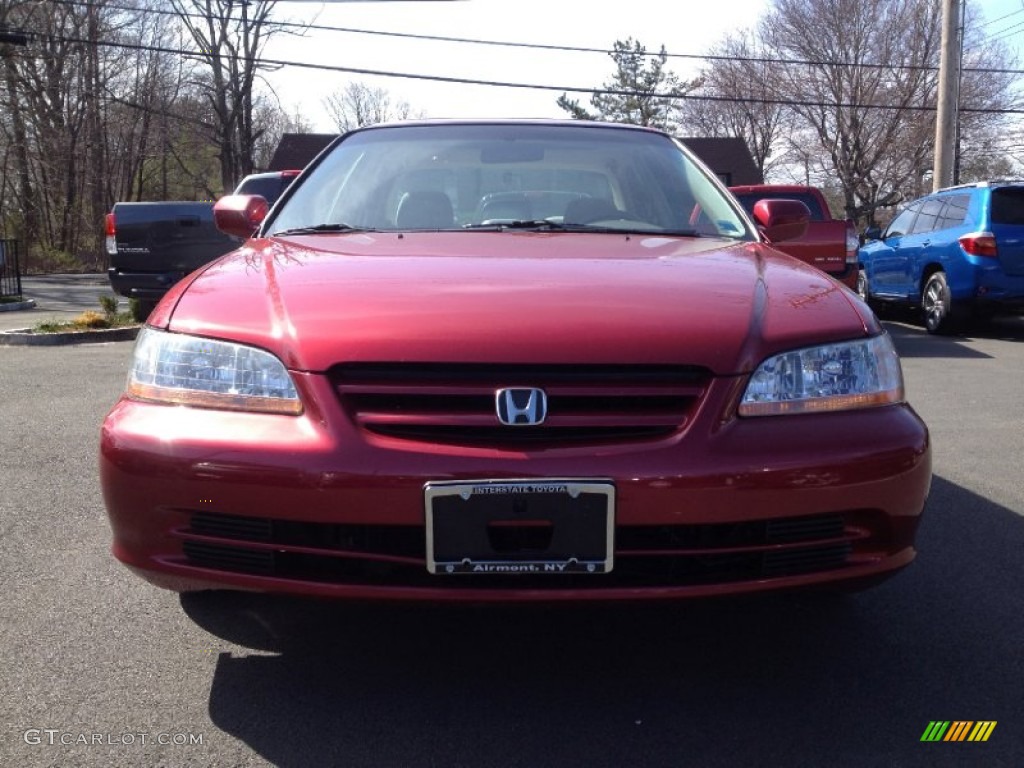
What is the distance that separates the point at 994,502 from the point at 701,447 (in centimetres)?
268

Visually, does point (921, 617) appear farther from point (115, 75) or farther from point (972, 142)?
point (972, 142)

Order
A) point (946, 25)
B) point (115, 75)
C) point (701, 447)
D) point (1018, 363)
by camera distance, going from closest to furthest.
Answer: point (701, 447)
point (1018, 363)
point (946, 25)
point (115, 75)

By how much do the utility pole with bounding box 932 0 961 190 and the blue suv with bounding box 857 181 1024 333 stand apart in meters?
6.60

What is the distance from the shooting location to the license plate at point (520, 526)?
7.14 ft

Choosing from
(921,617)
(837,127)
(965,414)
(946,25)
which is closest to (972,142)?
(837,127)

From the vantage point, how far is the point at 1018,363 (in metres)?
9.08

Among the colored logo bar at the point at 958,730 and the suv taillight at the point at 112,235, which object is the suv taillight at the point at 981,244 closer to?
the suv taillight at the point at 112,235

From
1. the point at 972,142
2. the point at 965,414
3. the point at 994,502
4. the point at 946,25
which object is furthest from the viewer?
the point at 972,142

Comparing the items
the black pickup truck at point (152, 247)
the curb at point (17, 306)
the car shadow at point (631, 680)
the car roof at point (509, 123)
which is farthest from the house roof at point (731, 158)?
the car shadow at point (631, 680)

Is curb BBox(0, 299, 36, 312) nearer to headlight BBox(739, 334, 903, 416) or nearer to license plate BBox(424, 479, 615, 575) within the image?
license plate BBox(424, 479, 615, 575)

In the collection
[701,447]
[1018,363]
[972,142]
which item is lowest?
[1018,363]

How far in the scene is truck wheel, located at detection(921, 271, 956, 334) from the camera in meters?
11.4

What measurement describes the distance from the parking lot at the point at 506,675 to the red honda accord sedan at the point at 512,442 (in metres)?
0.20

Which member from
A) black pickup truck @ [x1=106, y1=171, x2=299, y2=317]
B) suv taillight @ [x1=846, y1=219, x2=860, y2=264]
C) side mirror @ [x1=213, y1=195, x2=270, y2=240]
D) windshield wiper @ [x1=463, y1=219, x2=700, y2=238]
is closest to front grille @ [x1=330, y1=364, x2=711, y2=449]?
windshield wiper @ [x1=463, y1=219, x2=700, y2=238]
